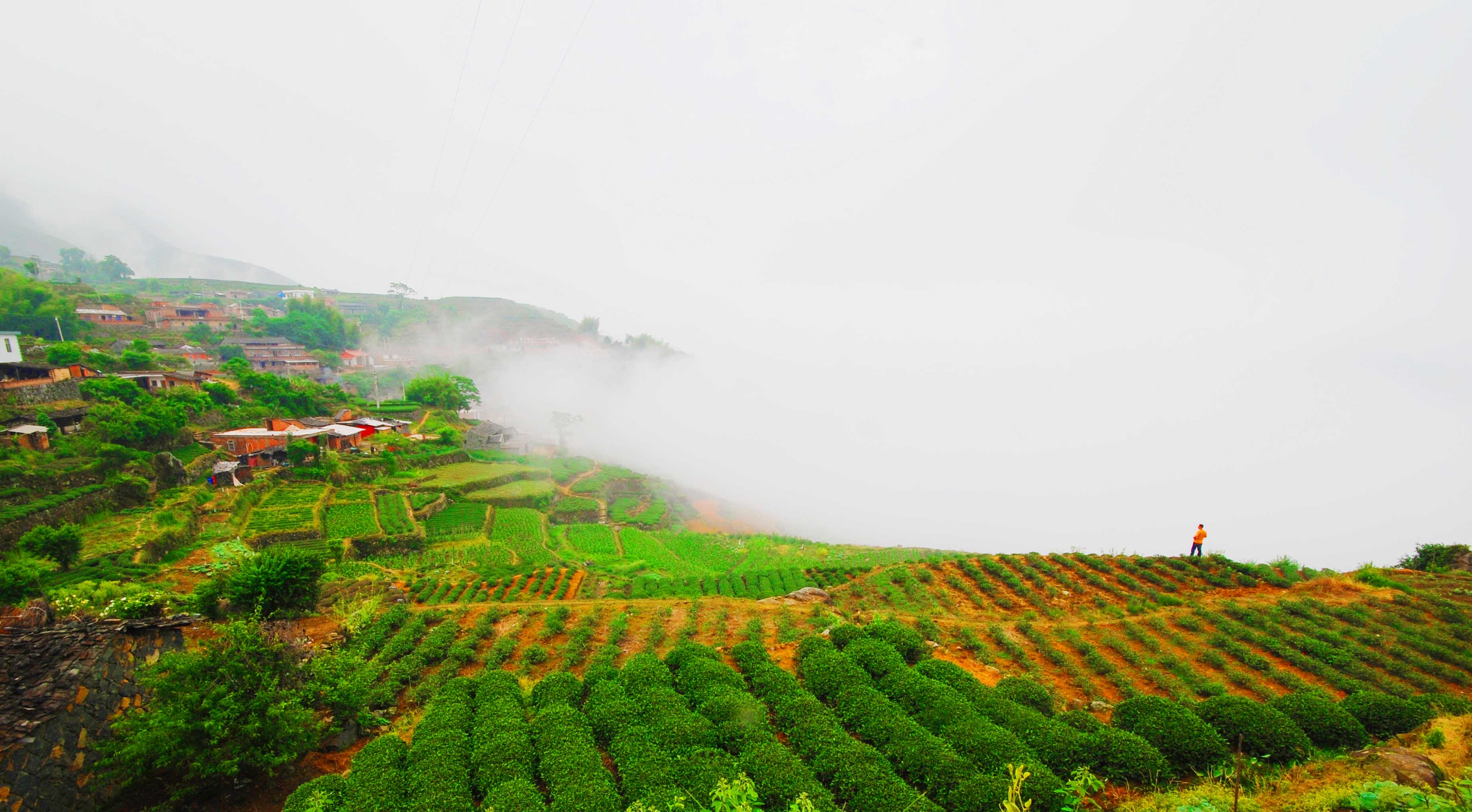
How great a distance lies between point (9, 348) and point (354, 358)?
64.8m

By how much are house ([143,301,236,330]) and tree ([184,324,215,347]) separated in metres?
2.51

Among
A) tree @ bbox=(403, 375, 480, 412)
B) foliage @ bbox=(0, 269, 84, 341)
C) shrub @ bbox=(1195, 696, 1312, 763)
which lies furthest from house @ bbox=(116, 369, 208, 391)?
shrub @ bbox=(1195, 696, 1312, 763)

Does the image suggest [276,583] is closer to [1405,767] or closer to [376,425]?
[1405,767]

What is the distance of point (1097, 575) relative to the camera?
74.2ft

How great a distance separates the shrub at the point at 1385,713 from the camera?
1022cm

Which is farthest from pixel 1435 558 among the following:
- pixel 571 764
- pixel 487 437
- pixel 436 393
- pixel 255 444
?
pixel 436 393

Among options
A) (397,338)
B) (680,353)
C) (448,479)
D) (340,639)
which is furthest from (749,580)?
(397,338)

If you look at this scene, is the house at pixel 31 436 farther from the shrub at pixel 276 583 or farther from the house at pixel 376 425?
the shrub at pixel 276 583

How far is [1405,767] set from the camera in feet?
26.1

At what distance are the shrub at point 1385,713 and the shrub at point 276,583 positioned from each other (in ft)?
93.4

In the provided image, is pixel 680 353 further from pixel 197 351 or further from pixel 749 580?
pixel 749 580

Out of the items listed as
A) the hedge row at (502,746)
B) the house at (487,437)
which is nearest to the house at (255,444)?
the house at (487,437)

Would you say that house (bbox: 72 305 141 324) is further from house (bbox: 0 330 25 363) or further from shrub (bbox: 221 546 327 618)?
shrub (bbox: 221 546 327 618)

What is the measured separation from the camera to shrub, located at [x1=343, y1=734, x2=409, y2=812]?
880cm
